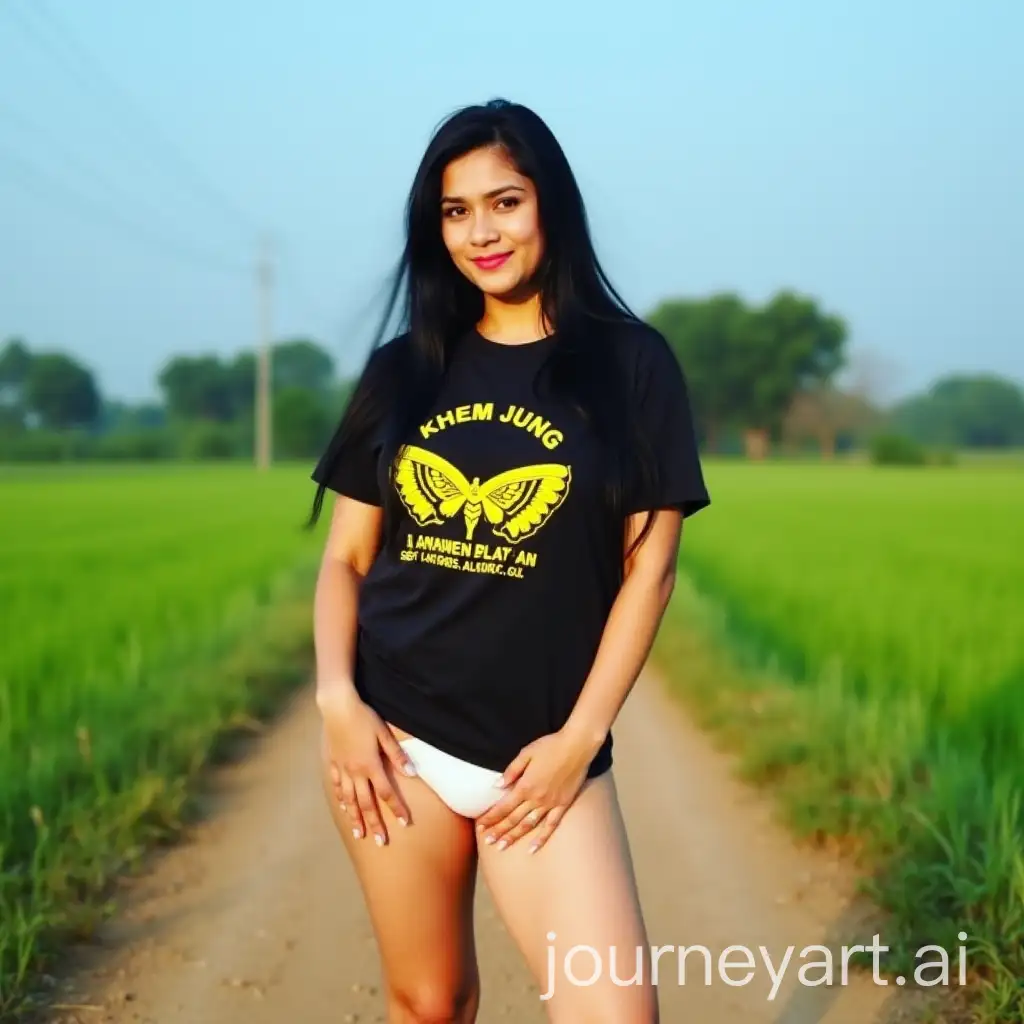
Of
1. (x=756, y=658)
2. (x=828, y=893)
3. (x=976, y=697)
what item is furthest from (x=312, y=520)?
(x=756, y=658)

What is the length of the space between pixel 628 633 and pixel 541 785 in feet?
0.81

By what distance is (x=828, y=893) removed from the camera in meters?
4.13

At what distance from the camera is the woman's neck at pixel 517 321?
6.91 feet

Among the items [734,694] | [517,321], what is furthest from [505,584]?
[734,694]

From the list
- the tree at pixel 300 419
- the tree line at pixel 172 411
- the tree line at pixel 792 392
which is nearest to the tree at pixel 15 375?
the tree line at pixel 172 411

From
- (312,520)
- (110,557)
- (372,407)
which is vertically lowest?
(110,557)

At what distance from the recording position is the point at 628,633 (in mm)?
1953

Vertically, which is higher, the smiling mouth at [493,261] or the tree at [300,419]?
the smiling mouth at [493,261]

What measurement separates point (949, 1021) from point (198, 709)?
153 inches

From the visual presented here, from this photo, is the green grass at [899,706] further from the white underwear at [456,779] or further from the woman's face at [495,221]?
the woman's face at [495,221]

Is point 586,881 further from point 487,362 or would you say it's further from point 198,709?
point 198,709

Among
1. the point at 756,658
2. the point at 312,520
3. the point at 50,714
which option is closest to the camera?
the point at 312,520

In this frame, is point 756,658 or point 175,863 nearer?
point 175,863

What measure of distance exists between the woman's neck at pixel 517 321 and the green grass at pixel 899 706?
1.92m
